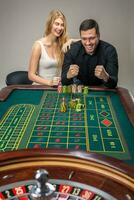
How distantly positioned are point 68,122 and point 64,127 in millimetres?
78

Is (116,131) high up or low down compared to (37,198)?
down

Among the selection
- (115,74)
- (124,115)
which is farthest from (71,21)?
(124,115)

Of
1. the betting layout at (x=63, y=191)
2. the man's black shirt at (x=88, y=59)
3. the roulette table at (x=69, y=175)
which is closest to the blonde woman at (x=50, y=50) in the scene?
the man's black shirt at (x=88, y=59)

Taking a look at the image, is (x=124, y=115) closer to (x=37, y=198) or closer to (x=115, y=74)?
(x=115, y=74)

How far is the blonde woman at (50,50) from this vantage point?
2.94 m

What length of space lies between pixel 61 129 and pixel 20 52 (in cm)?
253

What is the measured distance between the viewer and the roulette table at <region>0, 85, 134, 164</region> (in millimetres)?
1381

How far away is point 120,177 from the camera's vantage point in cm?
87

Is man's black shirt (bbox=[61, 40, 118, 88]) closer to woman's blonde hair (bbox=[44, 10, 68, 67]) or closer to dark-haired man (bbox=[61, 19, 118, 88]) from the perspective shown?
dark-haired man (bbox=[61, 19, 118, 88])

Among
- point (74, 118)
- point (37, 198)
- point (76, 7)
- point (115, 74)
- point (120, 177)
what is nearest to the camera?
point (37, 198)

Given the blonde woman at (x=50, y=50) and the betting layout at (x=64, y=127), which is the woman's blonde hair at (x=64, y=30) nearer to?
the blonde woman at (x=50, y=50)

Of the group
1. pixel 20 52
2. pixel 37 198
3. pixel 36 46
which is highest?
pixel 37 198

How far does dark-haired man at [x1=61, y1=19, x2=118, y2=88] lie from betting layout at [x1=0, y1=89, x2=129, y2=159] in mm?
590

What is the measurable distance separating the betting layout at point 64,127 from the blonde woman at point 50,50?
0.97 metres
